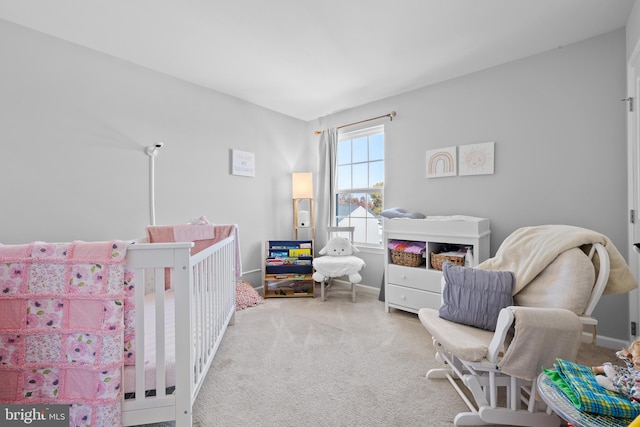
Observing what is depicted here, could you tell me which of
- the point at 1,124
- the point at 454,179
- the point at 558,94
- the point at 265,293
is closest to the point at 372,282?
the point at 265,293

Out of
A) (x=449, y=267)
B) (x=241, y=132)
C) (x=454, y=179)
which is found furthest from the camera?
(x=241, y=132)

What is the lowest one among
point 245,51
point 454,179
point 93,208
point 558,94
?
point 93,208

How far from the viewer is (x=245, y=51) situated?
2199 millimetres

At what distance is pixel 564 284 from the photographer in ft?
4.39

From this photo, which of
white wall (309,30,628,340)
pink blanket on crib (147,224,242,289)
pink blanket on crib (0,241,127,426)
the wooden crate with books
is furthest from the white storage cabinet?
pink blanket on crib (0,241,127,426)

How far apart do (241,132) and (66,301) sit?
2.53m

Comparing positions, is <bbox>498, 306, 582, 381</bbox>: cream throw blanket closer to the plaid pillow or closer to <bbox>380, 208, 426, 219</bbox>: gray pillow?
the plaid pillow

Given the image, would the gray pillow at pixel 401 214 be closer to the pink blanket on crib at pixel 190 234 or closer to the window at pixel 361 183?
the window at pixel 361 183

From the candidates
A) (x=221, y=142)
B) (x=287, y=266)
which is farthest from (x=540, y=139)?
(x=221, y=142)

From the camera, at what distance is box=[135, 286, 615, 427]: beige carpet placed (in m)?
1.36

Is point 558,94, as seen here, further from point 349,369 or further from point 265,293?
point 265,293

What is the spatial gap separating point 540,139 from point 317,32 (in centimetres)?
198

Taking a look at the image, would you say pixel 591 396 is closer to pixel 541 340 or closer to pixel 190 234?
pixel 541 340

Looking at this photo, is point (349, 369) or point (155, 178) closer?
point (349, 369)
